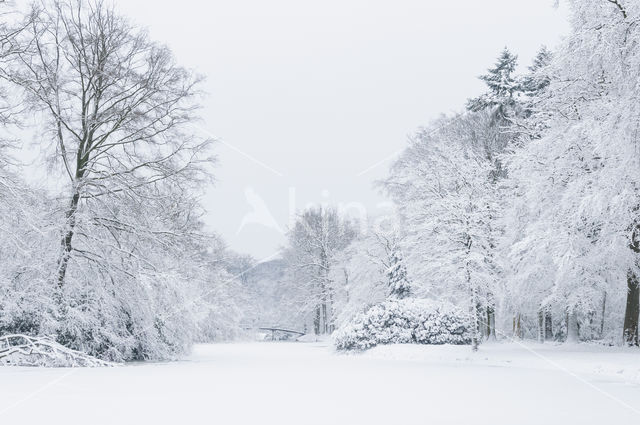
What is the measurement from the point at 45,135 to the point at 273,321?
50.9 meters

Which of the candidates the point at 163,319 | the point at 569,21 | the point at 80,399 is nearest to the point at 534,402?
the point at 80,399

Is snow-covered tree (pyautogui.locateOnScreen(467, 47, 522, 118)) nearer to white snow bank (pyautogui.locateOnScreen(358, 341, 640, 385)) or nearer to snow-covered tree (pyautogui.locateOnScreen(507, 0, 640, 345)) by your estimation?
snow-covered tree (pyautogui.locateOnScreen(507, 0, 640, 345))

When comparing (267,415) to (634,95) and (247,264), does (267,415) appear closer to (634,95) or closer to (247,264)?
(634,95)

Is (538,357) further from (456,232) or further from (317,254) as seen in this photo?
(317,254)

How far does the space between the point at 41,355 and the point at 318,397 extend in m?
9.15

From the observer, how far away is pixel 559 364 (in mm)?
16625

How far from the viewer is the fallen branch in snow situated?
14203 millimetres

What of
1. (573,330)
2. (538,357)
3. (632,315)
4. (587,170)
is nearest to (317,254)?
(573,330)

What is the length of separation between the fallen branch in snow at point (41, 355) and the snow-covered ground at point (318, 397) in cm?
175

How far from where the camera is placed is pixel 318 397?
898 centimetres

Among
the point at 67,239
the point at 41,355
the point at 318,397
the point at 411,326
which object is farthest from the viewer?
the point at 411,326

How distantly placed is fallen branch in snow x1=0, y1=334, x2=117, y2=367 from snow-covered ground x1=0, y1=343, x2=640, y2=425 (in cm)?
175

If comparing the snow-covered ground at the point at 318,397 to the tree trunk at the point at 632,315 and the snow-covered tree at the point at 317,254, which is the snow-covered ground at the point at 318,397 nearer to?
the tree trunk at the point at 632,315

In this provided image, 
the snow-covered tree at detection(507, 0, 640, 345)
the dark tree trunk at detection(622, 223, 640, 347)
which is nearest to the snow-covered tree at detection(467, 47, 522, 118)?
the snow-covered tree at detection(507, 0, 640, 345)
